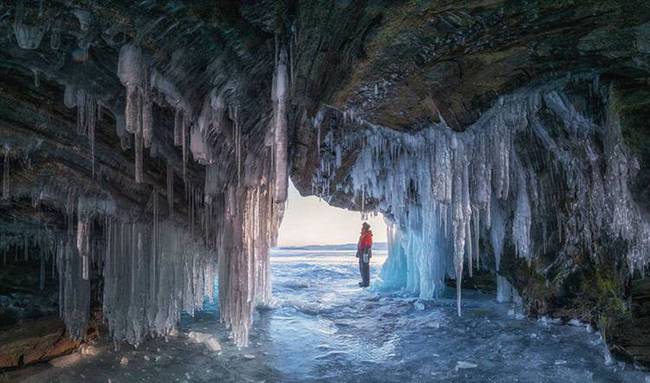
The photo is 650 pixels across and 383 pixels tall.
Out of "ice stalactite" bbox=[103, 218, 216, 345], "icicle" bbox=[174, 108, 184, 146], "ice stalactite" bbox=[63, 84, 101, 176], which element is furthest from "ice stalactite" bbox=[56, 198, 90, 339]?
"icicle" bbox=[174, 108, 184, 146]

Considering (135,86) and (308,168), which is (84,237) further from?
(135,86)

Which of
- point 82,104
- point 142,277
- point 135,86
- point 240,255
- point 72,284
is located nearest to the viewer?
point 135,86

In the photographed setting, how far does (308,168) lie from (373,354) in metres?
5.35

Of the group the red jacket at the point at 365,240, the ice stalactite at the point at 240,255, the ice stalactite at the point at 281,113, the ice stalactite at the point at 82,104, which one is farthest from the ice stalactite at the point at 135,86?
the red jacket at the point at 365,240

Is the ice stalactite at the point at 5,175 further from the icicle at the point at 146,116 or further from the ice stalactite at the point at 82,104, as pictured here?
the icicle at the point at 146,116

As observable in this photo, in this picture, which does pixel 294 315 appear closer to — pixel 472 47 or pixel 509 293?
pixel 509 293

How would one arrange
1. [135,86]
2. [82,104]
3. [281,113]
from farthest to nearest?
[82,104] → [281,113] → [135,86]

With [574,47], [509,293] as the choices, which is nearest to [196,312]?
[509,293]

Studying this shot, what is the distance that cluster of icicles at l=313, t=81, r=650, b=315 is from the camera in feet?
22.4

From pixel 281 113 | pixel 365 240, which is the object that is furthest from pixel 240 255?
pixel 365 240

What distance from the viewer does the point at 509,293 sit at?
48.9 feet

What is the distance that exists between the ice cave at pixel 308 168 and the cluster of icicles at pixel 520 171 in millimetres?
52

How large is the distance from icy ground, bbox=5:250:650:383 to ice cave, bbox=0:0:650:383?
79 mm

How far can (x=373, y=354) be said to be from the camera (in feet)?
28.4
